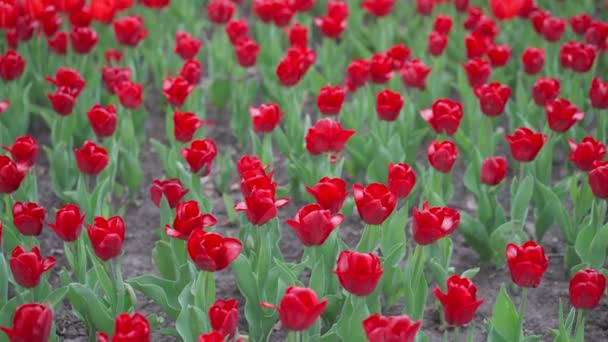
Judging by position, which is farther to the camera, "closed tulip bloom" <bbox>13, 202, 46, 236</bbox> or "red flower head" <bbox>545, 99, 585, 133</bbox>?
"red flower head" <bbox>545, 99, 585, 133</bbox>

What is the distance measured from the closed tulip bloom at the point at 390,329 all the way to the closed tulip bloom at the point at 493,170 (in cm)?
114

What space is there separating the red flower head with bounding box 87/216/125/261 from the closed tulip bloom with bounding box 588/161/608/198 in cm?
156

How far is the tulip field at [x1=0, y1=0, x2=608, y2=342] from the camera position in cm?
270

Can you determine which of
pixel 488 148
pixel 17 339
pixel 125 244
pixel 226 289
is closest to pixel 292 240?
pixel 226 289

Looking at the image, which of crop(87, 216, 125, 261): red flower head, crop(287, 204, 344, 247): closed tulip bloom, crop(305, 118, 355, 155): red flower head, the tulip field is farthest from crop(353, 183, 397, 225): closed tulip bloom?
crop(87, 216, 125, 261): red flower head

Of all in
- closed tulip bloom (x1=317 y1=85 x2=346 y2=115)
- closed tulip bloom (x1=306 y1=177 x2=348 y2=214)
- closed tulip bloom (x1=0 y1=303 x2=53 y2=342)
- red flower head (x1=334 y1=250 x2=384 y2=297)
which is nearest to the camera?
closed tulip bloom (x1=0 y1=303 x2=53 y2=342)

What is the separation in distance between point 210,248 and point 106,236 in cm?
39

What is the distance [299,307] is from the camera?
226 cm

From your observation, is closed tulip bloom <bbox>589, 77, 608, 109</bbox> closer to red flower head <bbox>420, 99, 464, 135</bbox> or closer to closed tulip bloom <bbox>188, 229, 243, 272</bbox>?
red flower head <bbox>420, 99, 464, 135</bbox>

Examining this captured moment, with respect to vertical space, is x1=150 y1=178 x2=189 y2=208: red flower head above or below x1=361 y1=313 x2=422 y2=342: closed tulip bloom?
below

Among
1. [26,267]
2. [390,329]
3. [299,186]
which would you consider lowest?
[299,186]

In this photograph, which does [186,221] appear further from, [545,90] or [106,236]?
[545,90]

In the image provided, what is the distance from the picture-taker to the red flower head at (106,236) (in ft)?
8.89

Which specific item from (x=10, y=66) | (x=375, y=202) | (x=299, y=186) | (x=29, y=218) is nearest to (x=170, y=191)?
(x=29, y=218)
